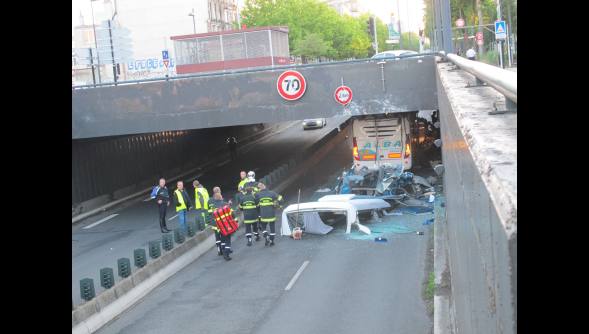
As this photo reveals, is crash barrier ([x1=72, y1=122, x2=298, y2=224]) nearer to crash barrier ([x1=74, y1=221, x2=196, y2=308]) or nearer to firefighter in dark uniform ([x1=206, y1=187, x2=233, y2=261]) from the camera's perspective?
crash barrier ([x1=74, y1=221, x2=196, y2=308])

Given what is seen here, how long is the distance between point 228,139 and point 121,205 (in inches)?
657

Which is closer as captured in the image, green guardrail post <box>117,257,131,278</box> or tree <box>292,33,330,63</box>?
green guardrail post <box>117,257,131,278</box>

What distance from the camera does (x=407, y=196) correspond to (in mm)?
26094

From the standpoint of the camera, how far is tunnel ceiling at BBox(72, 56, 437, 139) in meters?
27.9

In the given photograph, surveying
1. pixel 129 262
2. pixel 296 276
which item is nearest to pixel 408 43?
pixel 296 276

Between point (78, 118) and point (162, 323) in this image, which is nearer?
point (162, 323)

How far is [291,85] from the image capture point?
28.4 meters

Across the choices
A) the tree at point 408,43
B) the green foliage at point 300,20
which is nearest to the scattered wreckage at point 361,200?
the green foliage at point 300,20

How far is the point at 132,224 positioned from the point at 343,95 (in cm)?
929

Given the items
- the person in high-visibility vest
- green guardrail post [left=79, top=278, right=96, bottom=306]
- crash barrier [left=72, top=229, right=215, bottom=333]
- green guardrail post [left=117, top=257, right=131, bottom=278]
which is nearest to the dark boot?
crash barrier [left=72, top=229, right=215, bottom=333]

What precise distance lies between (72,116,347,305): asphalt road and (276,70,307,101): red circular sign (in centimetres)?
589

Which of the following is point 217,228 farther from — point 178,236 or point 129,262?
point 129,262
